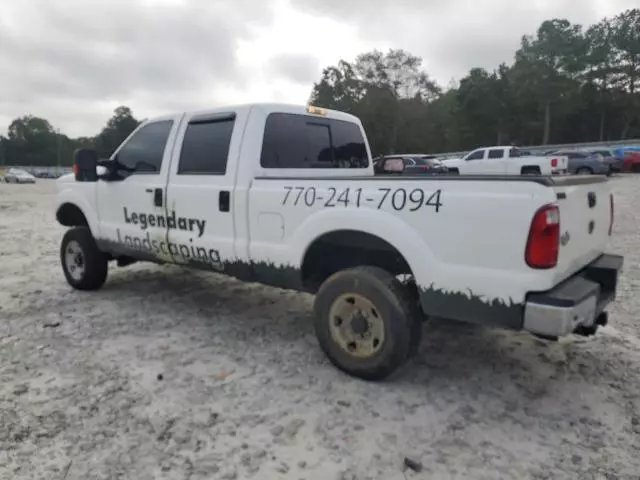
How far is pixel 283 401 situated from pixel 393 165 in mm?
3202

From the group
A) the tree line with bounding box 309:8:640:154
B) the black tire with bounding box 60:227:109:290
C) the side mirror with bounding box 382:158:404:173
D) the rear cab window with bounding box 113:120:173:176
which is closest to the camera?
the rear cab window with bounding box 113:120:173:176

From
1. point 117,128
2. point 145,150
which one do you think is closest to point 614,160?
point 145,150

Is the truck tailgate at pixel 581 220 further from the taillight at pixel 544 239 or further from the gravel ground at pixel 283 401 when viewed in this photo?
the gravel ground at pixel 283 401

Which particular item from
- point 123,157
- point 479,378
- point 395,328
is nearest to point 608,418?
point 479,378

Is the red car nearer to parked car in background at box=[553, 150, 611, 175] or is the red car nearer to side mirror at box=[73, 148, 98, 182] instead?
parked car in background at box=[553, 150, 611, 175]

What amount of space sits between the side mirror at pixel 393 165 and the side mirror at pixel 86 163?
10.2 feet

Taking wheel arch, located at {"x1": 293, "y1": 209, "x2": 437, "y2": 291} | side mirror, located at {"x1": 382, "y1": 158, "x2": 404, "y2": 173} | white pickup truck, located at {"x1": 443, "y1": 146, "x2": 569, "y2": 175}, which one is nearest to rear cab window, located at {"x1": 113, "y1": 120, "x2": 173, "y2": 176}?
wheel arch, located at {"x1": 293, "y1": 209, "x2": 437, "y2": 291}

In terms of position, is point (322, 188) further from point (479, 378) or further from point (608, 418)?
point (608, 418)

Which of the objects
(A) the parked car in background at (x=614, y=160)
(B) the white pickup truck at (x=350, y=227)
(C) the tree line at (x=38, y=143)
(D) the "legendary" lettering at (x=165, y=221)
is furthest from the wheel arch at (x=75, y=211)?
(C) the tree line at (x=38, y=143)

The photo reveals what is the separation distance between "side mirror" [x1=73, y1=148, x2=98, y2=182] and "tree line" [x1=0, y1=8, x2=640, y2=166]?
55097 millimetres

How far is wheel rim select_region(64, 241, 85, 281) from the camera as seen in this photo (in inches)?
227

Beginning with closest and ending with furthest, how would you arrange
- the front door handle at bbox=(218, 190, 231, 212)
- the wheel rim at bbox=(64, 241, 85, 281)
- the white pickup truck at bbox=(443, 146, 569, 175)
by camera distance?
the front door handle at bbox=(218, 190, 231, 212) < the wheel rim at bbox=(64, 241, 85, 281) < the white pickup truck at bbox=(443, 146, 569, 175)

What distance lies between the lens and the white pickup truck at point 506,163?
19750 millimetres

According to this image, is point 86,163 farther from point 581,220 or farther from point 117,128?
point 117,128
